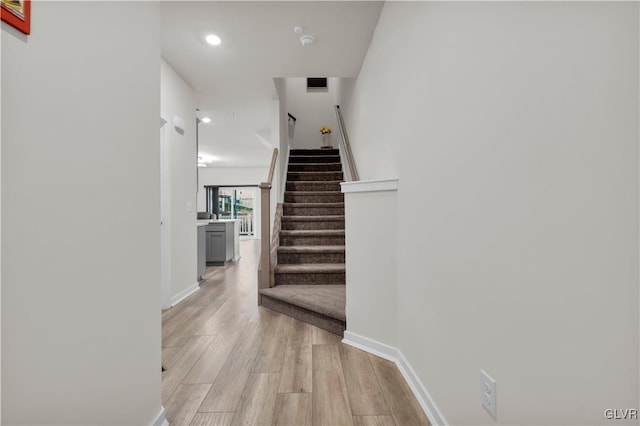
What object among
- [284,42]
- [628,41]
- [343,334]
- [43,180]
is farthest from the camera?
[284,42]

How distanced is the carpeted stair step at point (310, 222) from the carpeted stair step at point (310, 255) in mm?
581

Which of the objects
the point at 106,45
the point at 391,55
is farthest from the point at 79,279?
the point at 391,55

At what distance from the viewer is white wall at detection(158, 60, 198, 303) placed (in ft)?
10.2

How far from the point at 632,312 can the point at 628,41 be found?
50cm

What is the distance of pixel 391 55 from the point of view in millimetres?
2053

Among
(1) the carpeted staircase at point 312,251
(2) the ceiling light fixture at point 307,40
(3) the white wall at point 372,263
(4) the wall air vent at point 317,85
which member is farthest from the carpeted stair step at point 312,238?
(4) the wall air vent at point 317,85

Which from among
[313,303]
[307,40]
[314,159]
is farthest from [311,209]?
[307,40]

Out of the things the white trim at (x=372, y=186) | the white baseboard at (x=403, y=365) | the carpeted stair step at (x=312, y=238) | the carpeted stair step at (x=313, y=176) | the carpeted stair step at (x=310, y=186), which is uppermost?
the carpeted stair step at (x=313, y=176)

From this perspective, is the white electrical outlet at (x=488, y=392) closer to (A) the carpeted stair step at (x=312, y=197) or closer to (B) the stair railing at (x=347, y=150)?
(B) the stair railing at (x=347, y=150)

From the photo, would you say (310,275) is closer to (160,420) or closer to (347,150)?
(347,150)

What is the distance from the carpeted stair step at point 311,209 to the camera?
4180 mm

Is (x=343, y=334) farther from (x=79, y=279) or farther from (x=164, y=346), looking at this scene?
(x=79, y=279)

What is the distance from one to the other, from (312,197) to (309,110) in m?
2.97

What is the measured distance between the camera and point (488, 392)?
3.07 feet
